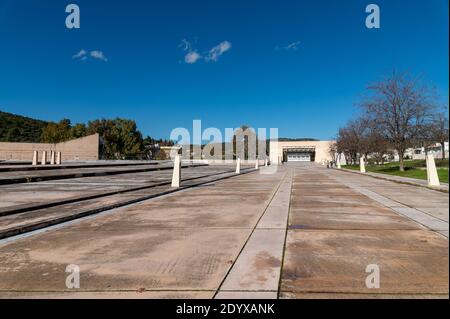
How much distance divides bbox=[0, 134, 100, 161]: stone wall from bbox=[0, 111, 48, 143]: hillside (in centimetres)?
3328

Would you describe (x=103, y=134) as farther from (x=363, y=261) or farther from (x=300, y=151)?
(x=363, y=261)

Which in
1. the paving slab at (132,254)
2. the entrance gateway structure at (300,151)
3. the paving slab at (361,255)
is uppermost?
the entrance gateway structure at (300,151)

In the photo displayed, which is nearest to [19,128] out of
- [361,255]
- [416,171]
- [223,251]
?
[416,171]

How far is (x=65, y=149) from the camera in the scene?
76.1 meters

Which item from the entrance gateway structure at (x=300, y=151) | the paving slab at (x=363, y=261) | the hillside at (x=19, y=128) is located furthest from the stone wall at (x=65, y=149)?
the paving slab at (x=363, y=261)

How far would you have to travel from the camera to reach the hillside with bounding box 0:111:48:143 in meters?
104

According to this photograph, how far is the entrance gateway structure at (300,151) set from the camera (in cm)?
9957

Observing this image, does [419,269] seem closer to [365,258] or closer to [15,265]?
[365,258]

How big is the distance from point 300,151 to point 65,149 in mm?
69762

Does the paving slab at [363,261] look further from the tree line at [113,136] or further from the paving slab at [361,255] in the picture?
the tree line at [113,136]

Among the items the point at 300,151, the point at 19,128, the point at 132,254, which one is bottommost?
the point at 132,254

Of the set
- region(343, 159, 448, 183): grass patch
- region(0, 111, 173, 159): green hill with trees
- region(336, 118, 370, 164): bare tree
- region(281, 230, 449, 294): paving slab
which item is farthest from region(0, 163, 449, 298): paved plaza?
region(0, 111, 173, 159): green hill with trees

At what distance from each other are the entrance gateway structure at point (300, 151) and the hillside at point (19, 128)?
241 ft
